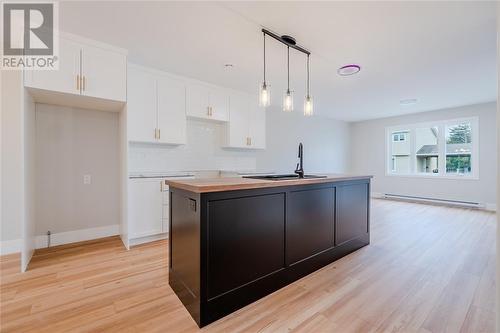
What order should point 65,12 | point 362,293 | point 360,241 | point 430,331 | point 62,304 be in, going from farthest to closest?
point 360,241
point 65,12
point 362,293
point 62,304
point 430,331

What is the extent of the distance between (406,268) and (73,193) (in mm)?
4406

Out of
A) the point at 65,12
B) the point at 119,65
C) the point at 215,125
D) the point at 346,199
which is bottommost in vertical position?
the point at 346,199

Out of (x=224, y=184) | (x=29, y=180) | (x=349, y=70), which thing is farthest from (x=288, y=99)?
(x=29, y=180)

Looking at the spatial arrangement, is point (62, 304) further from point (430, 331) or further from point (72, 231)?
point (430, 331)

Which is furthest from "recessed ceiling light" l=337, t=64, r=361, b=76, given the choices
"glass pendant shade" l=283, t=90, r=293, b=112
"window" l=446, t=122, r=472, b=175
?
"window" l=446, t=122, r=472, b=175

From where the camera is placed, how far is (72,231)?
3.22 m

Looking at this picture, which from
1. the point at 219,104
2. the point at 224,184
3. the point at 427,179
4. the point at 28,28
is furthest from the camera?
the point at 427,179

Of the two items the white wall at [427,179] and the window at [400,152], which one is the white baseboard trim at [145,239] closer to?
the white wall at [427,179]

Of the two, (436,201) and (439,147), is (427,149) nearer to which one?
(439,147)

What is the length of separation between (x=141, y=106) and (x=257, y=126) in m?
2.32

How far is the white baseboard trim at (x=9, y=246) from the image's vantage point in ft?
9.35

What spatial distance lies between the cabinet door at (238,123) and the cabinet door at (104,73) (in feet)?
6.18

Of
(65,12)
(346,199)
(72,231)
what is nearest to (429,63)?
(346,199)

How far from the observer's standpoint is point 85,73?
2.68m
